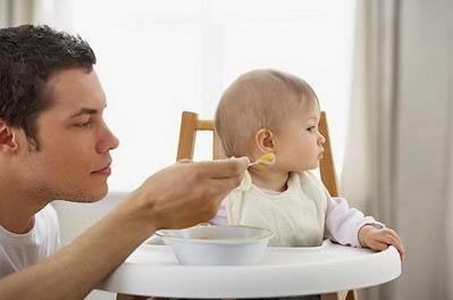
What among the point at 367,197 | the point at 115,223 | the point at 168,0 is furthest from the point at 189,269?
the point at 168,0

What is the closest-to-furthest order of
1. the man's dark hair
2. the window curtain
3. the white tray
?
the white tray, the man's dark hair, the window curtain

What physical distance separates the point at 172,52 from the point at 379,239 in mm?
1756

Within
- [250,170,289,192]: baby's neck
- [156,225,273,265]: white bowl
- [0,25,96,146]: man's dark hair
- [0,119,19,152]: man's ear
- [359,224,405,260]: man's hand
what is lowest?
[359,224,405,260]: man's hand

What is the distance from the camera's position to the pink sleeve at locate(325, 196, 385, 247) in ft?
4.28

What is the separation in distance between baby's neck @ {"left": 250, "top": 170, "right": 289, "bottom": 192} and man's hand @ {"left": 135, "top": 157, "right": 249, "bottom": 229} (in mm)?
325

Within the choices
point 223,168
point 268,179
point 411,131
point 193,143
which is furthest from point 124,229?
point 411,131

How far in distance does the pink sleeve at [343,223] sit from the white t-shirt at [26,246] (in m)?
0.62

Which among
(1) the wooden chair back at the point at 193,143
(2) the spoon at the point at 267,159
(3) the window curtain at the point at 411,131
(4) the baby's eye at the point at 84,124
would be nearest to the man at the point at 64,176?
(4) the baby's eye at the point at 84,124

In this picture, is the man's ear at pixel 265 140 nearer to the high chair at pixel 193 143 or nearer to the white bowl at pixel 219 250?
the white bowl at pixel 219 250

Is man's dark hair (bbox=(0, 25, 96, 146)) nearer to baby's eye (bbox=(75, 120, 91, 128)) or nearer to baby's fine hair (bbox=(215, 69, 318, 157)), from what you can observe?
baby's eye (bbox=(75, 120, 91, 128))

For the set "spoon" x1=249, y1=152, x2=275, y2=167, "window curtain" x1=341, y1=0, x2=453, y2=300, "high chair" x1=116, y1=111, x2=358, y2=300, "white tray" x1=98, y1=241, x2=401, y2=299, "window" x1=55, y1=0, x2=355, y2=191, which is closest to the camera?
"white tray" x1=98, y1=241, x2=401, y2=299

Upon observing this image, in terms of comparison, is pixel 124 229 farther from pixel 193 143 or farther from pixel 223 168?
pixel 193 143

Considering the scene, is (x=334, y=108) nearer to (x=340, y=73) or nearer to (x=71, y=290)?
(x=340, y=73)

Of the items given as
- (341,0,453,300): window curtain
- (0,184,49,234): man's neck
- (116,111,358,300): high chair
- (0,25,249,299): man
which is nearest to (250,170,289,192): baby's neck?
(0,25,249,299): man
